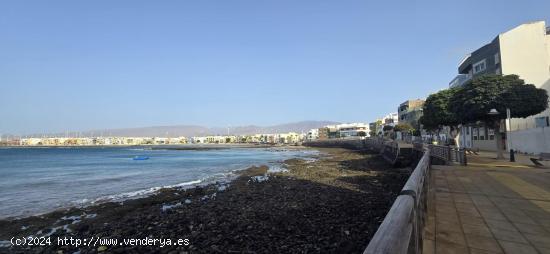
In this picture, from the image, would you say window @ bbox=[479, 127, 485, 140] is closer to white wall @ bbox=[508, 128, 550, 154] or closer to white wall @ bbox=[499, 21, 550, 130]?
white wall @ bbox=[499, 21, 550, 130]

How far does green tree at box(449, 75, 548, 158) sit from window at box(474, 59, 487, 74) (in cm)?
2140

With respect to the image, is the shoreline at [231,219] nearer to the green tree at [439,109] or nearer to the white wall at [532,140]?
the white wall at [532,140]

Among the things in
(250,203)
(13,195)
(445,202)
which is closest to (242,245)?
(445,202)

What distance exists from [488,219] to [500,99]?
21.0 m

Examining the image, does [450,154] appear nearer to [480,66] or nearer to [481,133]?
[481,133]

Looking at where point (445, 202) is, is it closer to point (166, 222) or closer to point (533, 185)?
point (533, 185)

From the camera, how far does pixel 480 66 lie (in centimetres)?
4497

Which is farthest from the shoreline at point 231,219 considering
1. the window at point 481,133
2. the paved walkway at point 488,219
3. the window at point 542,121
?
the window at point 481,133

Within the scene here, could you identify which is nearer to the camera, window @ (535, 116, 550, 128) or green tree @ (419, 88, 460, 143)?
window @ (535, 116, 550, 128)

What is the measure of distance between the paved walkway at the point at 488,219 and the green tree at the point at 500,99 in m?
14.7

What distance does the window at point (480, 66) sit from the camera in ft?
143

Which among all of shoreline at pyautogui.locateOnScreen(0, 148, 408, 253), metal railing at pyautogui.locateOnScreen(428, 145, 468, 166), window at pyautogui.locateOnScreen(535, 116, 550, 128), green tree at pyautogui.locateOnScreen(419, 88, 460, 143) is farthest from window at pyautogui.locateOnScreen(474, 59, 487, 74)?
shoreline at pyautogui.locateOnScreen(0, 148, 408, 253)

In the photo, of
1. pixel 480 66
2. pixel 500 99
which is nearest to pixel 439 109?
pixel 480 66

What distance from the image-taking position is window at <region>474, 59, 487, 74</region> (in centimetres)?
4372
